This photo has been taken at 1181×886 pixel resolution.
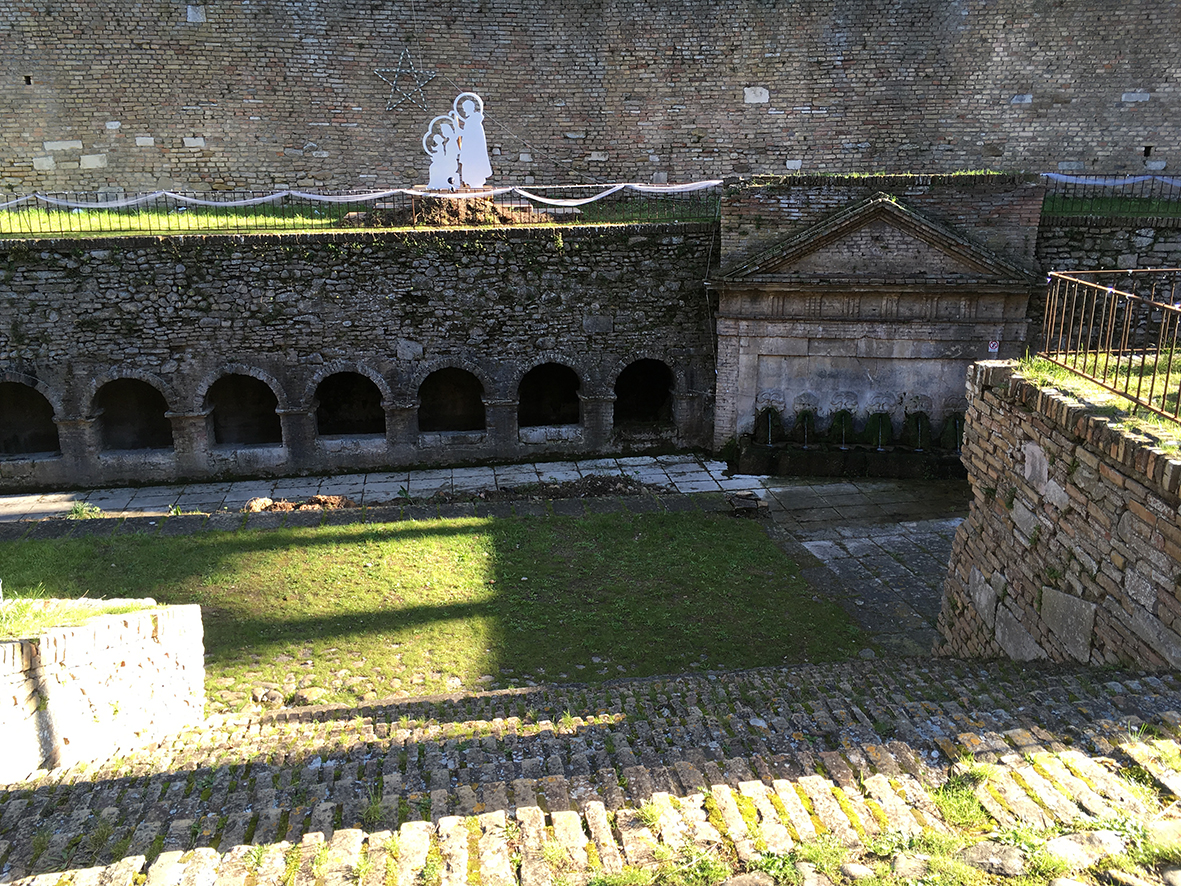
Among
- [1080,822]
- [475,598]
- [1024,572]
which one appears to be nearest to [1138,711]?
[1080,822]

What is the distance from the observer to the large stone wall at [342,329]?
13258 mm

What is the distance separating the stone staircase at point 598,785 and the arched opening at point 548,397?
34.3 ft

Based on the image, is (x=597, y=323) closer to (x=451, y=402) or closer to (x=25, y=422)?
(x=451, y=402)

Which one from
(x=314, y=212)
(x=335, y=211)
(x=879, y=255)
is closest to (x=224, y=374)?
(x=314, y=212)

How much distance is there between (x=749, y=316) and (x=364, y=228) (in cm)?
687

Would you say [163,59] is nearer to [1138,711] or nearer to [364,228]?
[364,228]

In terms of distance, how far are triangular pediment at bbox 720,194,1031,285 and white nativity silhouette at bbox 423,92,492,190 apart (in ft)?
22.4

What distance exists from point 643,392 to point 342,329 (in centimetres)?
589

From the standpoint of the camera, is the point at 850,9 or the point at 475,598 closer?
the point at 475,598

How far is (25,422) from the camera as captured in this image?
15.0 meters

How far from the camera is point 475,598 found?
9656mm

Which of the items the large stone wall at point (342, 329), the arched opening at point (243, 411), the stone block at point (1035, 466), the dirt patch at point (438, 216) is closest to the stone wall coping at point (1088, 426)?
the stone block at point (1035, 466)

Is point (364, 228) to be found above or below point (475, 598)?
above

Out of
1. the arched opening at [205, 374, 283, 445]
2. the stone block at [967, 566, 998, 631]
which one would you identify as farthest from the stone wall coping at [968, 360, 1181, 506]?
the arched opening at [205, 374, 283, 445]
